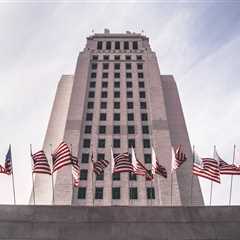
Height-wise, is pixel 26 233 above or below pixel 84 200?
below

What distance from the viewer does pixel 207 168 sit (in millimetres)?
26141

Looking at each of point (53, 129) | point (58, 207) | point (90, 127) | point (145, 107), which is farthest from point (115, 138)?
point (58, 207)

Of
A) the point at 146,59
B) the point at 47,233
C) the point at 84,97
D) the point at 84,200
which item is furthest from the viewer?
the point at 146,59

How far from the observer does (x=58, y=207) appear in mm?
23969

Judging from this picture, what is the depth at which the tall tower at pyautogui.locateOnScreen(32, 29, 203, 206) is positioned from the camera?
4441 centimetres

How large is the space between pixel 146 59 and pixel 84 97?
14.8 m

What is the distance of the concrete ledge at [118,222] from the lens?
2283 cm

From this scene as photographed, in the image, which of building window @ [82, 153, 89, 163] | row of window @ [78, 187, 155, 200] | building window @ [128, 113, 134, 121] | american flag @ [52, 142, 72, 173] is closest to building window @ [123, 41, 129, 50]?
building window @ [128, 113, 134, 121]

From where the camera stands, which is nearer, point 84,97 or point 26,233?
point 26,233

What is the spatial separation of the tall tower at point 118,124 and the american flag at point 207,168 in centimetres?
1119

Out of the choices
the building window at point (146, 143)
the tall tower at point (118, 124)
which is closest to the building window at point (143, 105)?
the tall tower at point (118, 124)

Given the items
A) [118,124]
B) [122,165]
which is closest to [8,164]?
[122,165]

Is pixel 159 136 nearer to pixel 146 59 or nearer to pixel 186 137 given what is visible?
pixel 186 137

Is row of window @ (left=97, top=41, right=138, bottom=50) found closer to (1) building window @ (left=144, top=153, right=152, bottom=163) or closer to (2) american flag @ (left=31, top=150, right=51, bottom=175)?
(1) building window @ (left=144, top=153, right=152, bottom=163)
